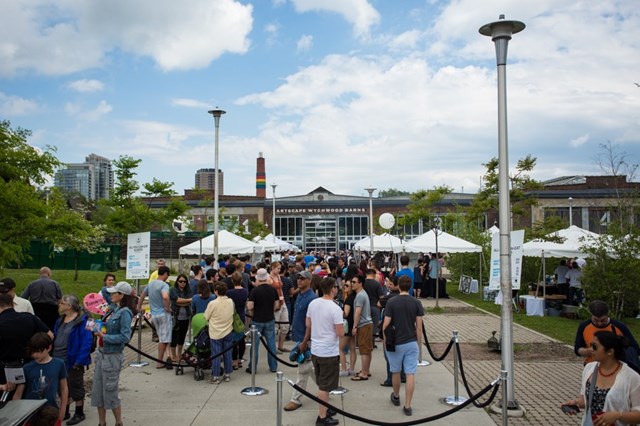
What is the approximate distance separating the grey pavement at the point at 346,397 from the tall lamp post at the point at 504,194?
0.78m

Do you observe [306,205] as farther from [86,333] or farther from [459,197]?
[86,333]

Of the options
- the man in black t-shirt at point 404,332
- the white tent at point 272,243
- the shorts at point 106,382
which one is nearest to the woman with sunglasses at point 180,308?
the shorts at point 106,382

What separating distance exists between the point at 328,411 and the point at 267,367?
3611 mm

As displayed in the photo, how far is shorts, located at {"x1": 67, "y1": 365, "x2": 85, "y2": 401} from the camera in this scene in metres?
7.42

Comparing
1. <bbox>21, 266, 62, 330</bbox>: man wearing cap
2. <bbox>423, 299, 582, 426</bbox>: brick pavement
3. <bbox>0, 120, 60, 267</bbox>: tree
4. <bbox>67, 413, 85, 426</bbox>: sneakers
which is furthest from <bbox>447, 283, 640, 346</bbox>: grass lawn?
<bbox>0, 120, 60, 267</bbox>: tree

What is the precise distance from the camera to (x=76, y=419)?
7566 millimetres

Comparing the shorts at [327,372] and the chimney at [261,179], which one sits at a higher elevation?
the chimney at [261,179]

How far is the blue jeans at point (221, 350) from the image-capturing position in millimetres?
9820

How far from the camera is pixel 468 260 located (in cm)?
2917

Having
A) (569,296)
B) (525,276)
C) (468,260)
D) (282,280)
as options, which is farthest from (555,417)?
(468,260)

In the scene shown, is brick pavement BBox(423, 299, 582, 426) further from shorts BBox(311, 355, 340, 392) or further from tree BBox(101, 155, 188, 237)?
tree BBox(101, 155, 188, 237)

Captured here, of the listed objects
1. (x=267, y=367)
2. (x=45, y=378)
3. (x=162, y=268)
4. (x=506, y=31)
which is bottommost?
(x=267, y=367)

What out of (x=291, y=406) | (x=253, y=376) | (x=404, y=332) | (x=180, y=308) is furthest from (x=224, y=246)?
(x=404, y=332)

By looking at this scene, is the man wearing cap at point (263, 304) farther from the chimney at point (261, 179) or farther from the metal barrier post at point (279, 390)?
the chimney at point (261, 179)
